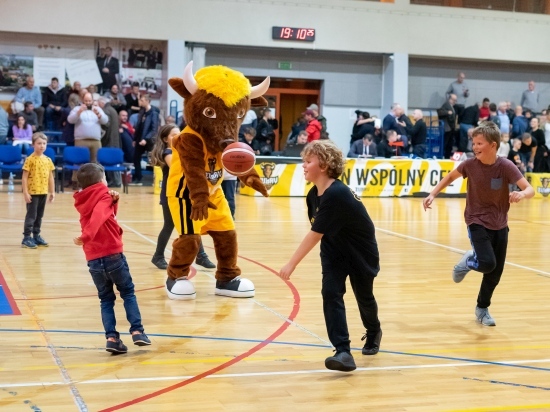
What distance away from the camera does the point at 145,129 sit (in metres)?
21.3

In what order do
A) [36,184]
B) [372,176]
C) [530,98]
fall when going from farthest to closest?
[530,98] → [372,176] → [36,184]

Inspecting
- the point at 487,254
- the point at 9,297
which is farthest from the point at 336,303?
the point at 9,297

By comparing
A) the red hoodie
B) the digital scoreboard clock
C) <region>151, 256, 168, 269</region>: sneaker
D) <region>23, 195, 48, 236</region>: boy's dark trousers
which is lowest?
<region>151, 256, 168, 269</region>: sneaker

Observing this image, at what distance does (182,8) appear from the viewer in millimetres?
24141

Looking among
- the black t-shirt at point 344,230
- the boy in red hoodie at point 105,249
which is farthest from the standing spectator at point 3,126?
the black t-shirt at point 344,230

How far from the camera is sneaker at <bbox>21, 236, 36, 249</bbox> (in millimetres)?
11037

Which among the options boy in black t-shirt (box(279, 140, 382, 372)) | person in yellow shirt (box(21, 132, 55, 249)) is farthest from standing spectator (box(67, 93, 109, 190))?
boy in black t-shirt (box(279, 140, 382, 372))

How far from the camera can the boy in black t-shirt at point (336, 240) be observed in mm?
5648

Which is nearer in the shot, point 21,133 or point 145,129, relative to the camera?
point 21,133

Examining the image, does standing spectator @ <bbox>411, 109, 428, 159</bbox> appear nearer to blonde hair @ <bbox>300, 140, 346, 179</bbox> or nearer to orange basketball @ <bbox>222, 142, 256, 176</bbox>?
orange basketball @ <bbox>222, 142, 256, 176</bbox>

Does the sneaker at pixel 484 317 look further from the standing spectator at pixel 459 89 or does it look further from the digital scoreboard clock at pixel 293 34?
the standing spectator at pixel 459 89

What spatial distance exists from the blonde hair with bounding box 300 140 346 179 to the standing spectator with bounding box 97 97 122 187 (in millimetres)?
15293

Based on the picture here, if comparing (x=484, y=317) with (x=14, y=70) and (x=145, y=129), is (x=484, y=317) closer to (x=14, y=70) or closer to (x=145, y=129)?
(x=145, y=129)

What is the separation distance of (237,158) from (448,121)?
19.1 m
